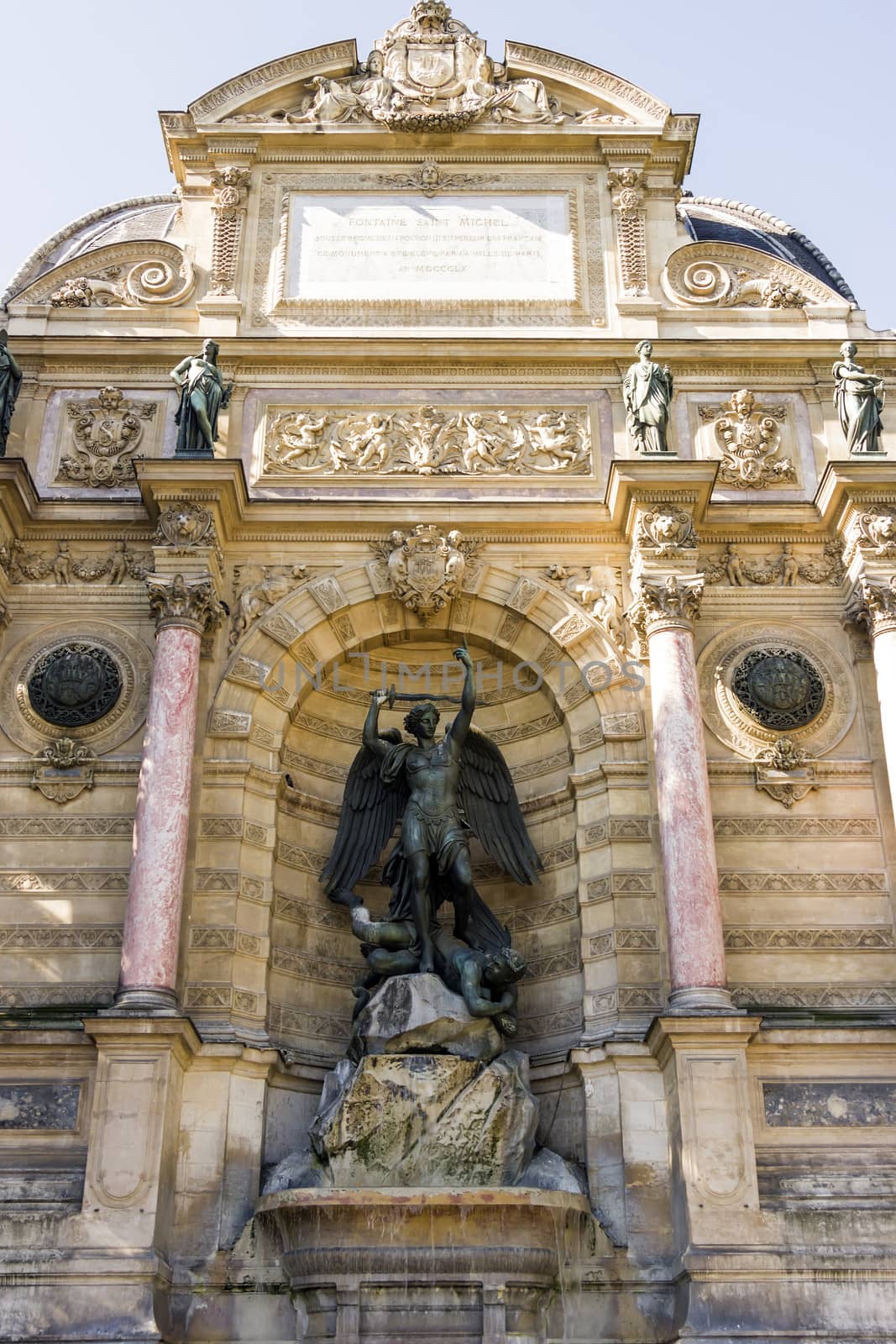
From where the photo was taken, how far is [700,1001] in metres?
12.2

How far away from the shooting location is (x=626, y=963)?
13039mm

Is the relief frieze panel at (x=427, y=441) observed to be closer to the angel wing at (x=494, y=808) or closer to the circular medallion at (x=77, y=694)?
the circular medallion at (x=77, y=694)

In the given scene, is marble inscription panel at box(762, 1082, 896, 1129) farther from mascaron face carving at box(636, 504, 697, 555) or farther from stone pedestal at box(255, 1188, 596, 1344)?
mascaron face carving at box(636, 504, 697, 555)

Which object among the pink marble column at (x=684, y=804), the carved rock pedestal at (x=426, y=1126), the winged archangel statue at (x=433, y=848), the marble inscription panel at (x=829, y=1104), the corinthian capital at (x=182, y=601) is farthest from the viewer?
the corinthian capital at (x=182, y=601)

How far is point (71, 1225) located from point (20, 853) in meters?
3.67

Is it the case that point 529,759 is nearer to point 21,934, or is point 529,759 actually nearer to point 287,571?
point 287,571

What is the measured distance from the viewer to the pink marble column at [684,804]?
12.4m

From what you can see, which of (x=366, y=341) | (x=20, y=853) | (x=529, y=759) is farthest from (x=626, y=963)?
(x=366, y=341)

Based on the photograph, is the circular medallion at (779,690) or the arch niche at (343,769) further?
the circular medallion at (779,690)

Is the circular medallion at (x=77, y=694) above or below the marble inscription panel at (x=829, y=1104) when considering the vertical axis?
above

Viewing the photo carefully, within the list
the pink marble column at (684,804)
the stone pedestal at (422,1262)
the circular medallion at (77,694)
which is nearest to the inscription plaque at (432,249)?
the pink marble column at (684,804)

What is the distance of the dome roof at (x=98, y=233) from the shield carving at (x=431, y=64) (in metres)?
3.25

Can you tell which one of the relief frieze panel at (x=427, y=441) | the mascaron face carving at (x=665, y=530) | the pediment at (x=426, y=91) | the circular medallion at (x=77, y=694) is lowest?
the circular medallion at (x=77, y=694)

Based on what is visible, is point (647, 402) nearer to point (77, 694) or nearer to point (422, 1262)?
point (77, 694)
